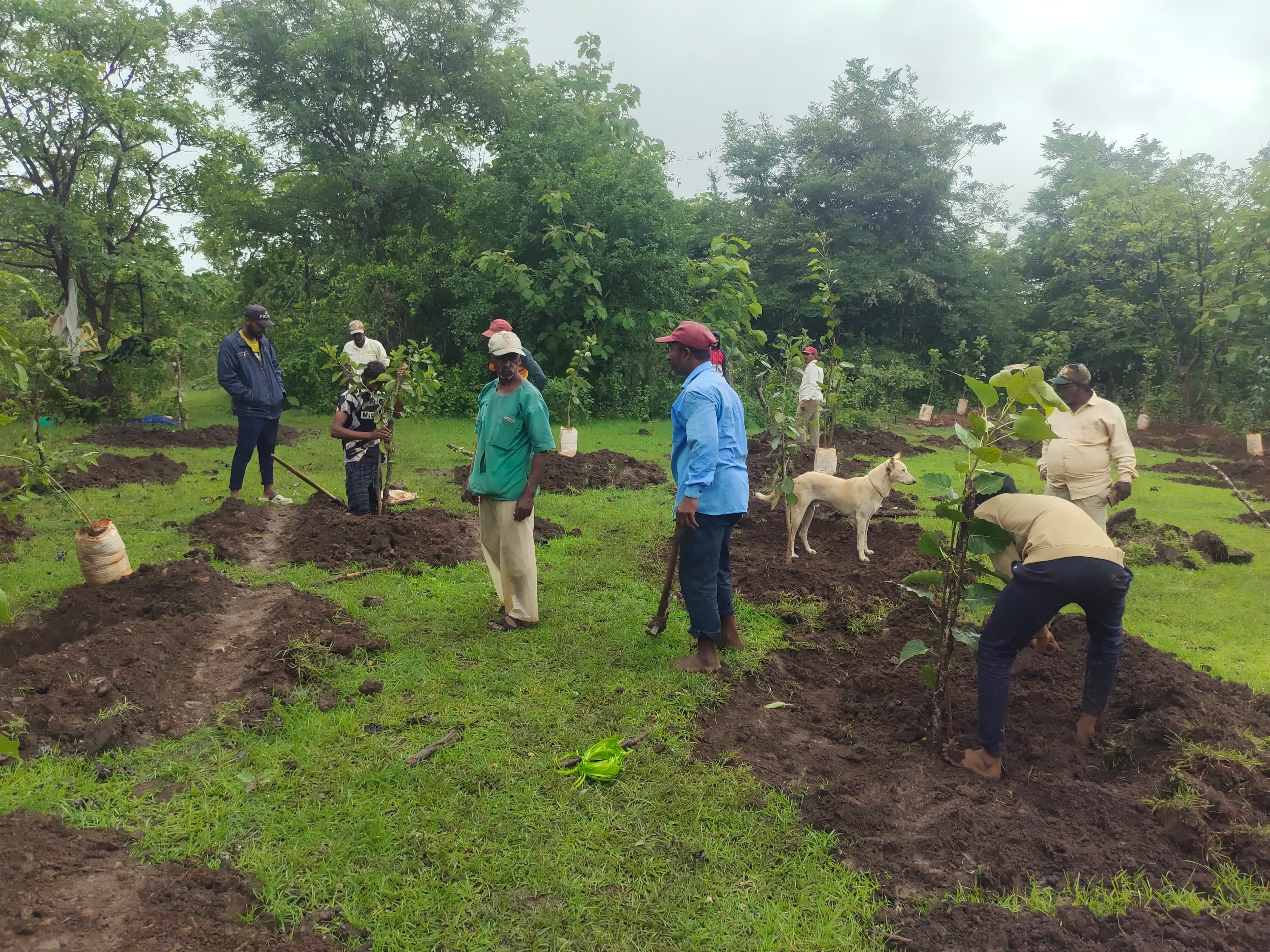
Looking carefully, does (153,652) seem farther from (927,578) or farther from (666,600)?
(927,578)

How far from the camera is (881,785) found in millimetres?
3502

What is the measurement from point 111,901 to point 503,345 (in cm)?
352

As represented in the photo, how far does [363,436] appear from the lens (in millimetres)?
6859

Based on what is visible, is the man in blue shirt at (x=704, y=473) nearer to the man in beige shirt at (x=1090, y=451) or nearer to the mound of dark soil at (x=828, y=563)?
the mound of dark soil at (x=828, y=563)

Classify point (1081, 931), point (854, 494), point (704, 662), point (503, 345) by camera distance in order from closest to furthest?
1. point (1081, 931)
2. point (704, 662)
3. point (503, 345)
4. point (854, 494)

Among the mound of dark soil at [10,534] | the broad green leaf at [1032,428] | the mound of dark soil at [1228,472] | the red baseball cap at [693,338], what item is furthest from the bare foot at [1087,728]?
the mound of dark soil at [1228,472]

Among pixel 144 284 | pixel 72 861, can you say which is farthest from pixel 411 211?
pixel 72 861

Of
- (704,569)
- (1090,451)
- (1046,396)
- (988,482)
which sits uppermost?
(1046,396)

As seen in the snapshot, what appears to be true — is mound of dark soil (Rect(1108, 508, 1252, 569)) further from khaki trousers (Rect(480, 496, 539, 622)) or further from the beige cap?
the beige cap

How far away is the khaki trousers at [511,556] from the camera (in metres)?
5.06

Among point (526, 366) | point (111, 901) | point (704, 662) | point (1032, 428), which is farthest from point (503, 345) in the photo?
point (111, 901)

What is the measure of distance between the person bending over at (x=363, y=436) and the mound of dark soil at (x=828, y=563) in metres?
3.77

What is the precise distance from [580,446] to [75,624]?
9213 mm

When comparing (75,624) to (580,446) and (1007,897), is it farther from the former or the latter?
(580,446)
